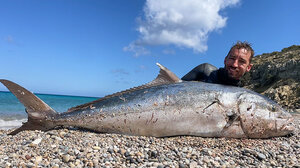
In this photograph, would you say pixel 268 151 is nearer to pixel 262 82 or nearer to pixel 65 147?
pixel 65 147

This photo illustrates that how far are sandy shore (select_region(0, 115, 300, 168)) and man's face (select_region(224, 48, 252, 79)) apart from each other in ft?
5.42

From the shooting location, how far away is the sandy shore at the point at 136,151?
2.48 meters

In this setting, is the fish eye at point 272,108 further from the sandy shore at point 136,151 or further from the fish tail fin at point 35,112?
the fish tail fin at point 35,112

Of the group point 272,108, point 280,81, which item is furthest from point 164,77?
point 280,81

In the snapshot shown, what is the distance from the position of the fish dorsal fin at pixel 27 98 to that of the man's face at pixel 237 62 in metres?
3.84

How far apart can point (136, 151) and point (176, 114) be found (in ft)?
3.21

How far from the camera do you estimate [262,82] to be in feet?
83.6

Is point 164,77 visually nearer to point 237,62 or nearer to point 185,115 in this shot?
point 185,115

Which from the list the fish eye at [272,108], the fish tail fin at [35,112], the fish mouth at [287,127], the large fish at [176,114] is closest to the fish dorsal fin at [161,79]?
the large fish at [176,114]

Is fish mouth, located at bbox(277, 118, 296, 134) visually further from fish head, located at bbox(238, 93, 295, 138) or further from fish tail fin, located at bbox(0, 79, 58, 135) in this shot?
fish tail fin, located at bbox(0, 79, 58, 135)

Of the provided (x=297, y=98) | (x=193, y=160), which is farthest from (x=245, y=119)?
(x=297, y=98)

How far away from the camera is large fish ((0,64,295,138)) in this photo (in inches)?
136

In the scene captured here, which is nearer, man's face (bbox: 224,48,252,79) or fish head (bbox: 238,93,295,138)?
fish head (bbox: 238,93,295,138)

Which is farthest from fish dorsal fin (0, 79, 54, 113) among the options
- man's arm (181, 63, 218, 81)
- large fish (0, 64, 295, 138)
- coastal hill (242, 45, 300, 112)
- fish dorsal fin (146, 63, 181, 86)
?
coastal hill (242, 45, 300, 112)
